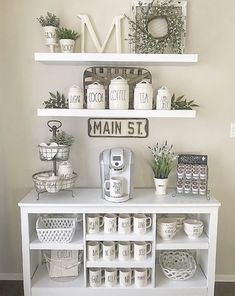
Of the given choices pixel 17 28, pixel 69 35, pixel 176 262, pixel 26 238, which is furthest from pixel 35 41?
pixel 176 262

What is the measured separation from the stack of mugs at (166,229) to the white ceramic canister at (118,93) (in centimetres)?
77

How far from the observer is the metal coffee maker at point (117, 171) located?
6.57ft

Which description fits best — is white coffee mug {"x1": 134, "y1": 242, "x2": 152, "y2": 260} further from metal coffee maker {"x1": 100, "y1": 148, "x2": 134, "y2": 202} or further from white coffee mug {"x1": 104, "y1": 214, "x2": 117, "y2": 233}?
metal coffee maker {"x1": 100, "y1": 148, "x2": 134, "y2": 202}

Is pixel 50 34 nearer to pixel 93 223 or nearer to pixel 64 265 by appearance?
pixel 93 223

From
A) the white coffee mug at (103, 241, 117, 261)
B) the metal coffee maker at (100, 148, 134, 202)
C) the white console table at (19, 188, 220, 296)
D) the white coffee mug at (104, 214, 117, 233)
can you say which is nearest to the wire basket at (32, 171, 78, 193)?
the white console table at (19, 188, 220, 296)

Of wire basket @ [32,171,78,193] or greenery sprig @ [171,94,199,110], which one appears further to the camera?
greenery sprig @ [171,94,199,110]

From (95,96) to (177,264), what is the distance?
1280 millimetres

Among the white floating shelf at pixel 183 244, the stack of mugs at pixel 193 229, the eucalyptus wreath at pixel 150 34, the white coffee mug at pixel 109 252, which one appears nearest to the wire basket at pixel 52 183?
the white coffee mug at pixel 109 252

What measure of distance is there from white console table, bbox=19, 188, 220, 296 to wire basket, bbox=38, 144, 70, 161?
249mm

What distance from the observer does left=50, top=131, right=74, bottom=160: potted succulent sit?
2055mm

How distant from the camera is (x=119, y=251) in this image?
2.01 m

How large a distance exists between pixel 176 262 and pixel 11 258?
120cm

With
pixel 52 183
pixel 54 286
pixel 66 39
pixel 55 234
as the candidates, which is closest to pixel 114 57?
pixel 66 39

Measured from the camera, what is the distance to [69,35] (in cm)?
203
